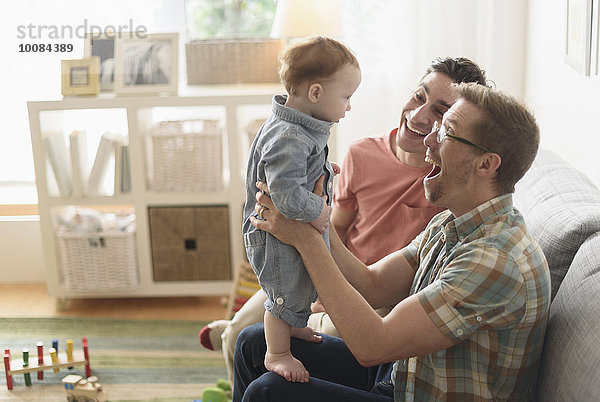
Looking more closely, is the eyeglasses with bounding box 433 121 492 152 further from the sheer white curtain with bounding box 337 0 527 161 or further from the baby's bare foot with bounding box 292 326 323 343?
the sheer white curtain with bounding box 337 0 527 161

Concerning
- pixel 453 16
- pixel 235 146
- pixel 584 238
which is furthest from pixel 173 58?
pixel 584 238

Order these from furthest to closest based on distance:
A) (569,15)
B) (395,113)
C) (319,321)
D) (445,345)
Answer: (395,113) → (569,15) → (319,321) → (445,345)

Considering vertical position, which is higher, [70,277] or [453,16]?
[453,16]

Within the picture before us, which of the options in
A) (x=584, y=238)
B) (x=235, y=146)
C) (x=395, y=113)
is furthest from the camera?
(x=395, y=113)

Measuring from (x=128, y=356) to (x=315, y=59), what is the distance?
1.84 meters

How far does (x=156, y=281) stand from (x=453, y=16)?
6.10 feet

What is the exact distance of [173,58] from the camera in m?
3.14

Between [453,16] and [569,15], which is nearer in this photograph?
[569,15]

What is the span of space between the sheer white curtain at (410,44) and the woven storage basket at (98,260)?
1.19 metres

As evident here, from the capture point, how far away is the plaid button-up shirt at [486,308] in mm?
1266

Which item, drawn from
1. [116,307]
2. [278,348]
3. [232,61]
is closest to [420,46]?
[232,61]

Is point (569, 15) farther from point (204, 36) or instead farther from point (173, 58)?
point (204, 36)

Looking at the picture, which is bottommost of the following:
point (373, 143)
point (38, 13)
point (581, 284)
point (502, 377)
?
point (502, 377)

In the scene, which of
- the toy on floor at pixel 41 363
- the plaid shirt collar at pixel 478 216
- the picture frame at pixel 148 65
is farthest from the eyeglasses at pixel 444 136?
the picture frame at pixel 148 65
